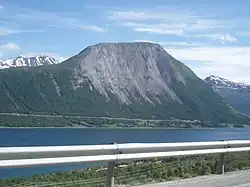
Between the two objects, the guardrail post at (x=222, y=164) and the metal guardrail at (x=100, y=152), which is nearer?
the metal guardrail at (x=100, y=152)

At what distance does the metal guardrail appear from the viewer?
6.84 m

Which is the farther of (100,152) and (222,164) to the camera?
(222,164)

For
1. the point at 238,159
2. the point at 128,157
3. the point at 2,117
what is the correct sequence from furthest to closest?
1. the point at 2,117
2. the point at 238,159
3. the point at 128,157

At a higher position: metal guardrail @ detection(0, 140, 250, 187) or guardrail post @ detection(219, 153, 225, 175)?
metal guardrail @ detection(0, 140, 250, 187)

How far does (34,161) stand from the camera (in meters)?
7.00

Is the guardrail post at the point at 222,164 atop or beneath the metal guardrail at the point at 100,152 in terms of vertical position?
beneath

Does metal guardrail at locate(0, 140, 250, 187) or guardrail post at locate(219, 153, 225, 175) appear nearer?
metal guardrail at locate(0, 140, 250, 187)

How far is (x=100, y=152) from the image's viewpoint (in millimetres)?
8109

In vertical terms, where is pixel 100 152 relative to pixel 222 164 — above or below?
above

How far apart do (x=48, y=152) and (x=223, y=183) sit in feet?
13.0

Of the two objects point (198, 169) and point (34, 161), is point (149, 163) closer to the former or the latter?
point (198, 169)

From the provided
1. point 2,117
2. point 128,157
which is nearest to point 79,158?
point 128,157

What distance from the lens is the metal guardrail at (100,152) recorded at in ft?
22.4

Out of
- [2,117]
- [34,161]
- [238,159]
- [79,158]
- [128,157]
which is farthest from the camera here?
[2,117]
